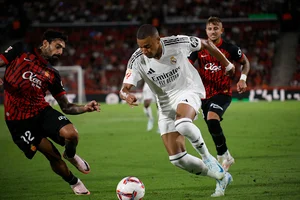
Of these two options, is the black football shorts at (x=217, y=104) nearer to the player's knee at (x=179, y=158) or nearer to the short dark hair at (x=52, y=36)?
the player's knee at (x=179, y=158)

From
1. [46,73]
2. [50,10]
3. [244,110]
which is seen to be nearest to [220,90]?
[46,73]

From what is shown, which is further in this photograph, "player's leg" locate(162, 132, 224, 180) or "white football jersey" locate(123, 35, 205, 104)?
"white football jersey" locate(123, 35, 205, 104)

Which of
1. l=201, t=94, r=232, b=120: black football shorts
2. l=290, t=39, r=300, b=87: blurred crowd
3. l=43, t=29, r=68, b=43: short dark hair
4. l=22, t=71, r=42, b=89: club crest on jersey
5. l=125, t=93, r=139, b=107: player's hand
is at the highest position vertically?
l=43, t=29, r=68, b=43: short dark hair

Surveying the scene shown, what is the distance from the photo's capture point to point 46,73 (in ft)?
23.1

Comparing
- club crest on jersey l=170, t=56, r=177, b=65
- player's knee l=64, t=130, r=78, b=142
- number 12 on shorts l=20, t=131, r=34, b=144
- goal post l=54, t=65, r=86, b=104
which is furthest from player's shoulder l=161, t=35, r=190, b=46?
goal post l=54, t=65, r=86, b=104

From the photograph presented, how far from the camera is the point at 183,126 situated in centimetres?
626

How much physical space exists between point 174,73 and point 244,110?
1647cm

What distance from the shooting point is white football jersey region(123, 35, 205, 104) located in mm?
6770

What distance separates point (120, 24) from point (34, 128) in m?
31.8

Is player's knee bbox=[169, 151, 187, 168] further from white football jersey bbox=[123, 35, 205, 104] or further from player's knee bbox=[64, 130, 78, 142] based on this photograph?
player's knee bbox=[64, 130, 78, 142]

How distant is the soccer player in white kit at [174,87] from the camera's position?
255 inches

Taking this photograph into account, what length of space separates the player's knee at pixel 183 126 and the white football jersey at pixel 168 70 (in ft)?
1.97

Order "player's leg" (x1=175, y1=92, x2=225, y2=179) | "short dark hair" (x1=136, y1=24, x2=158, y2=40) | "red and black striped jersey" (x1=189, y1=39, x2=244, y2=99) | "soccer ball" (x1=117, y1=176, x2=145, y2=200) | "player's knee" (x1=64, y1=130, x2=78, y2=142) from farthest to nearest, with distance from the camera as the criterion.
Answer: "red and black striped jersey" (x1=189, y1=39, x2=244, y2=99) → "player's knee" (x1=64, y1=130, x2=78, y2=142) → "short dark hair" (x1=136, y1=24, x2=158, y2=40) → "player's leg" (x1=175, y1=92, x2=225, y2=179) → "soccer ball" (x1=117, y1=176, x2=145, y2=200)

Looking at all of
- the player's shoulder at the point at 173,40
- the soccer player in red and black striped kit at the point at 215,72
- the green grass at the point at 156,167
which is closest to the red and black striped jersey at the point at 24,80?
the green grass at the point at 156,167
